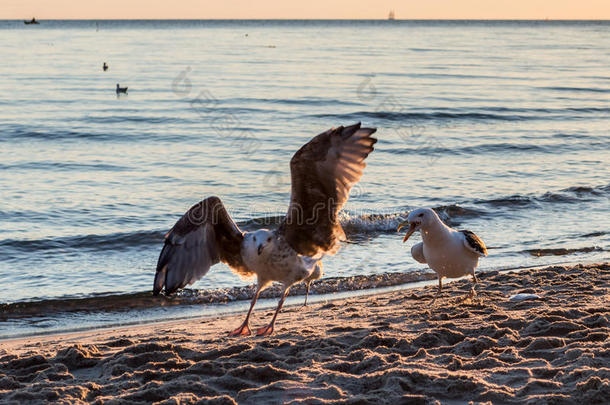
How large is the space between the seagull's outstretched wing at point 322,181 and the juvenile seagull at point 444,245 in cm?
129

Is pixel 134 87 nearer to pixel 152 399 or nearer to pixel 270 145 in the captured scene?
pixel 270 145

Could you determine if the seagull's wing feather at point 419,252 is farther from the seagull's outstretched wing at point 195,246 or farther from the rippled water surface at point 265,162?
the seagull's outstretched wing at point 195,246

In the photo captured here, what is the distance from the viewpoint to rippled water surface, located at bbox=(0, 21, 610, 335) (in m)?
11.5

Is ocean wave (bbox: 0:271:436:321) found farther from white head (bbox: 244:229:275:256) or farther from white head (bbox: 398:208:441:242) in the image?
white head (bbox: 244:229:275:256)

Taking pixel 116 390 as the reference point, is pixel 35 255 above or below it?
below

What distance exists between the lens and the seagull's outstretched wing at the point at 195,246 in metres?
6.55

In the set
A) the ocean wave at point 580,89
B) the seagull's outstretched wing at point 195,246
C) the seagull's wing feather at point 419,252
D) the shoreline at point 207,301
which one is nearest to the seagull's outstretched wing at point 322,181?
the seagull's outstretched wing at point 195,246

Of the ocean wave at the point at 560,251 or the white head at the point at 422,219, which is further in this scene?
the ocean wave at the point at 560,251

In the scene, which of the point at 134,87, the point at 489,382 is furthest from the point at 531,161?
the point at 134,87

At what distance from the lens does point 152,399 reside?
16.0ft

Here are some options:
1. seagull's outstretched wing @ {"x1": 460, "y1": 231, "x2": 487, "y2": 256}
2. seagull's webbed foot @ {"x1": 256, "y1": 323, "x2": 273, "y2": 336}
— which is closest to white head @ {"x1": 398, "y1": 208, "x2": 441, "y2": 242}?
seagull's outstretched wing @ {"x1": 460, "y1": 231, "x2": 487, "y2": 256}

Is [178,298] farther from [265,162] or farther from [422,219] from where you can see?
[265,162]

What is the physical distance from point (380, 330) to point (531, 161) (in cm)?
1502

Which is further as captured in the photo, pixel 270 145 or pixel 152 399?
pixel 270 145
